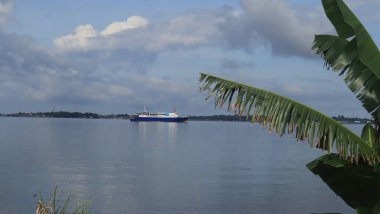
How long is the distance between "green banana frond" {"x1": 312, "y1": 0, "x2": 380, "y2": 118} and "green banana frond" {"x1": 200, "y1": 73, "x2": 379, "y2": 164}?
731 mm

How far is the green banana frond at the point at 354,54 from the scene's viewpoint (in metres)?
7.11

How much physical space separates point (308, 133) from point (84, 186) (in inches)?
817

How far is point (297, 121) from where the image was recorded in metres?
7.16

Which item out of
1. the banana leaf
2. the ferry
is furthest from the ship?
the banana leaf

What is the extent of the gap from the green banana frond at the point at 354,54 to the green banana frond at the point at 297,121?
2.40 ft

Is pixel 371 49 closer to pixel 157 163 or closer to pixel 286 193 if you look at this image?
pixel 286 193

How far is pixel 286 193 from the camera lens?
24.9 m

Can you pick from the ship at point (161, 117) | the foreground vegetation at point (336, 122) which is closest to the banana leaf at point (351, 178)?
the foreground vegetation at point (336, 122)

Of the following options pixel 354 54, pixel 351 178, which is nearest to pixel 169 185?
pixel 351 178

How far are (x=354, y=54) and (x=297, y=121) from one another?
48.6 inches

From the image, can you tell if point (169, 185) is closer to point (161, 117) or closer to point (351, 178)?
point (351, 178)

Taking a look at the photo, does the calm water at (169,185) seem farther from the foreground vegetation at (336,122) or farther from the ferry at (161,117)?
the ferry at (161,117)

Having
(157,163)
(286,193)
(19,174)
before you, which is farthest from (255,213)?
(157,163)

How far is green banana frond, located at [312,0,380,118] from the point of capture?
280 inches
